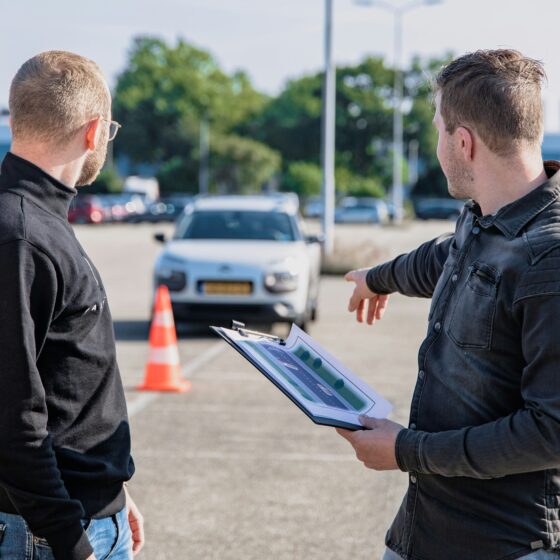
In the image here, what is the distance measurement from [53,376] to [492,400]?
3.18 feet

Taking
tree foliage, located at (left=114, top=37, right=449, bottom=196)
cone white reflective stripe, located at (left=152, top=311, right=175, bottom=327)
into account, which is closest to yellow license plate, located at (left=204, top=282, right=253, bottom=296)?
cone white reflective stripe, located at (left=152, top=311, right=175, bottom=327)

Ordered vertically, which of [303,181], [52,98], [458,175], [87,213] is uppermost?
[52,98]

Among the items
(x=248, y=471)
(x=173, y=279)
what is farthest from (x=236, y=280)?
(x=248, y=471)

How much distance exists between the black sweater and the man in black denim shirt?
0.61m

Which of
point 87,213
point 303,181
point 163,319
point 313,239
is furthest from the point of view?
point 303,181

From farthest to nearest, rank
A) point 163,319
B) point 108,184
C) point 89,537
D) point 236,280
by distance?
1. point 108,184
2. point 236,280
3. point 163,319
4. point 89,537

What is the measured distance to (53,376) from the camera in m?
2.46

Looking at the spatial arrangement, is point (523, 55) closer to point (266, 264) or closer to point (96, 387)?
point (96, 387)

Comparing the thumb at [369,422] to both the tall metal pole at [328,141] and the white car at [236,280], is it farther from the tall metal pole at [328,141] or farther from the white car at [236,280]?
the tall metal pole at [328,141]

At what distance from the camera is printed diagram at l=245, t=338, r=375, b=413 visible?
8.36 ft

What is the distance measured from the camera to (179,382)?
932 centimetres

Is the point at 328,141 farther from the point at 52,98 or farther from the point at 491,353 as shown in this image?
the point at 491,353

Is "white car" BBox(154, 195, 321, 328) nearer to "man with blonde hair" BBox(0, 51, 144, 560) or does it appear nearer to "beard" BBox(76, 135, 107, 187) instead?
"beard" BBox(76, 135, 107, 187)

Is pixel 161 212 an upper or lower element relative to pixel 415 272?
lower
